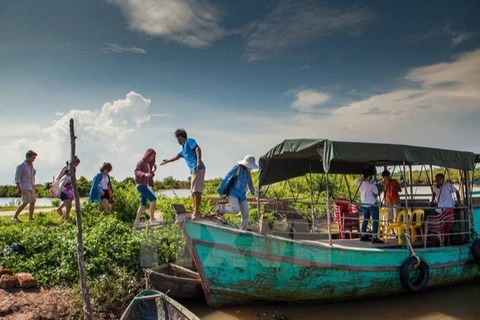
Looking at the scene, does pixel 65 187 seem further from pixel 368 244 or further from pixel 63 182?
pixel 368 244

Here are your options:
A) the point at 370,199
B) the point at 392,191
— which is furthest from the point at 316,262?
the point at 392,191

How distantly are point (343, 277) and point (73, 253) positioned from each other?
5.22m

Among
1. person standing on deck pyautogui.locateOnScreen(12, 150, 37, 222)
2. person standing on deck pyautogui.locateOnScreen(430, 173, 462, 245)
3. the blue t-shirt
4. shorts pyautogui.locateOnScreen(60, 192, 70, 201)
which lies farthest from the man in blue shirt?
person standing on deck pyautogui.locateOnScreen(12, 150, 37, 222)

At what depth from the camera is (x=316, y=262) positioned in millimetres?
7289

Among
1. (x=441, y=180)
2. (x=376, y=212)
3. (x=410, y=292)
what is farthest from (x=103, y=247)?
(x=441, y=180)

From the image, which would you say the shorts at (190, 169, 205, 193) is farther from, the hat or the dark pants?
the dark pants

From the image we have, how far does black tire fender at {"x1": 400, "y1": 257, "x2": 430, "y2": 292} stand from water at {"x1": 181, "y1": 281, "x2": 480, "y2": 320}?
364mm

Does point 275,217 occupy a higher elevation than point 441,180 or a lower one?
lower

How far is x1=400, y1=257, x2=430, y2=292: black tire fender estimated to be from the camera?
804cm

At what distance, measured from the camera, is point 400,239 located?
880cm

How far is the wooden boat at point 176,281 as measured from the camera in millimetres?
7223

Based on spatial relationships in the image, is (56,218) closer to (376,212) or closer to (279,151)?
(279,151)

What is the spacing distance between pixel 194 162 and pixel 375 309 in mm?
4414

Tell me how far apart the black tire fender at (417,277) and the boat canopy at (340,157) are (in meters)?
1.98
